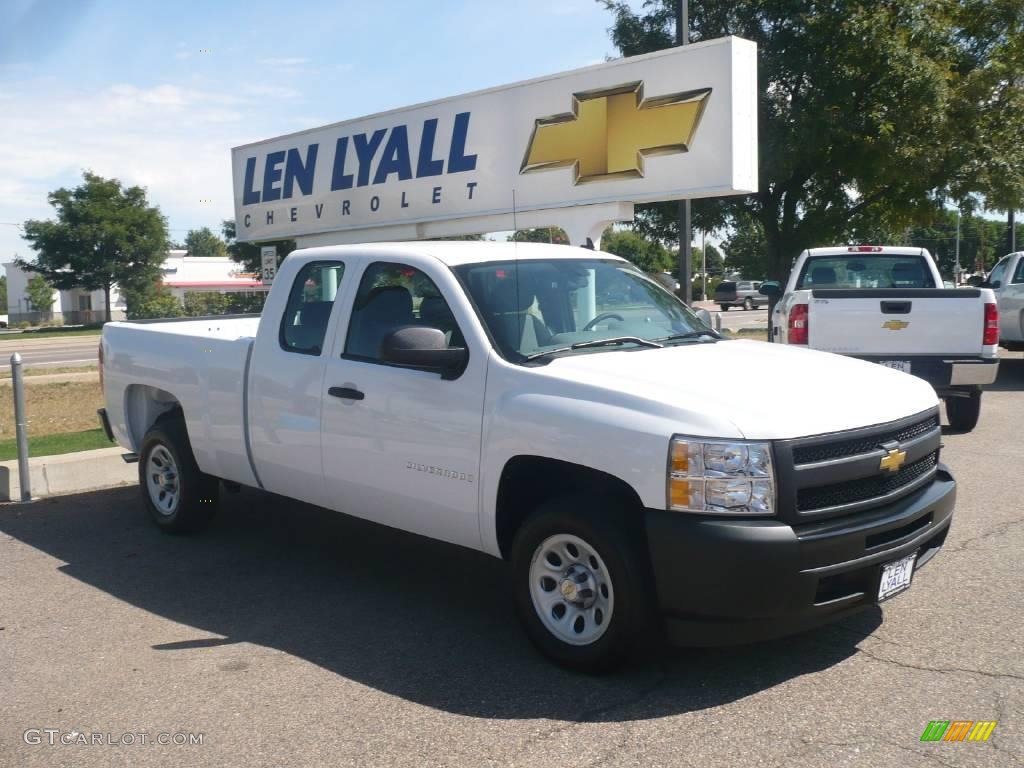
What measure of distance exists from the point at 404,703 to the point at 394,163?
10834mm

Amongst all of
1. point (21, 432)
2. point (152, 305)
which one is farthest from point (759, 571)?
point (152, 305)

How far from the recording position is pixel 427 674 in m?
4.62

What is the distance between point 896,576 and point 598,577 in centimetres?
129

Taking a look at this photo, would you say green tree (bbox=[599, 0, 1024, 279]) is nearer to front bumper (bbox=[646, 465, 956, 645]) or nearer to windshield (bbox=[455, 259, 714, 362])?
windshield (bbox=[455, 259, 714, 362])

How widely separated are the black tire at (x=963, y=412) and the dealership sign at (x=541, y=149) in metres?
3.07

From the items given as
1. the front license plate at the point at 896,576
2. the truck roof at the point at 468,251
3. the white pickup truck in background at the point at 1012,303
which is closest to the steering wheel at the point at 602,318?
the truck roof at the point at 468,251

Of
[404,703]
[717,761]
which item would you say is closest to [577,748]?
[717,761]

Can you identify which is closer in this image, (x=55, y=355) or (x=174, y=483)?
(x=174, y=483)

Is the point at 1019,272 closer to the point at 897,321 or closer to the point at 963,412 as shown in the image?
the point at 963,412

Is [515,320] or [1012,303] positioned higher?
[515,320]

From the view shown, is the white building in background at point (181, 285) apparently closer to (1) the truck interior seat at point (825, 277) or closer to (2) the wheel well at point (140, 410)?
(1) the truck interior seat at point (825, 277)

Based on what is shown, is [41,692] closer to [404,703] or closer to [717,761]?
[404,703]

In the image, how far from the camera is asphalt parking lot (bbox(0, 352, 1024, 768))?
3.87 meters

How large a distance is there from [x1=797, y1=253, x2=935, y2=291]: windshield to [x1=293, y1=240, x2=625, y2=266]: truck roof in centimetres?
659
